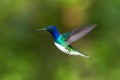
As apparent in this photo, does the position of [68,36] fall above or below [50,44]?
above

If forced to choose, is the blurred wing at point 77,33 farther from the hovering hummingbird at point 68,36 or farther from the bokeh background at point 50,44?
the bokeh background at point 50,44

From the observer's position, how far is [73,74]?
5234 mm

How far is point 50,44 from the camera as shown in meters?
4.94

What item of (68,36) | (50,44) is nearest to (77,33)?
(68,36)

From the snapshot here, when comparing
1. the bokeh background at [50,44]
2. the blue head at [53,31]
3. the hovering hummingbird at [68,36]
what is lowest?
the bokeh background at [50,44]

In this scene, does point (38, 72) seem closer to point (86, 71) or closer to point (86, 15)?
point (86, 71)

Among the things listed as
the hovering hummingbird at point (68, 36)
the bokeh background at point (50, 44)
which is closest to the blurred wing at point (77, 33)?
the hovering hummingbird at point (68, 36)

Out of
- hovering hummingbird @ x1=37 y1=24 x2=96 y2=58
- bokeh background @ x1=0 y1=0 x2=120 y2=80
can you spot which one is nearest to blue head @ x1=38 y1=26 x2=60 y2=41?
hovering hummingbird @ x1=37 y1=24 x2=96 y2=58

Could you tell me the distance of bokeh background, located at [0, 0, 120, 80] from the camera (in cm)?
498

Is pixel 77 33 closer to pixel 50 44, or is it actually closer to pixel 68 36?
pixel 68 36

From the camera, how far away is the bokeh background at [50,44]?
4977 mm

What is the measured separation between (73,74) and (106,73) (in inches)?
16.4

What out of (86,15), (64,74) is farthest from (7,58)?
(86,15)

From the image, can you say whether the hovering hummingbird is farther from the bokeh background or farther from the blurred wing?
the bokeh background
